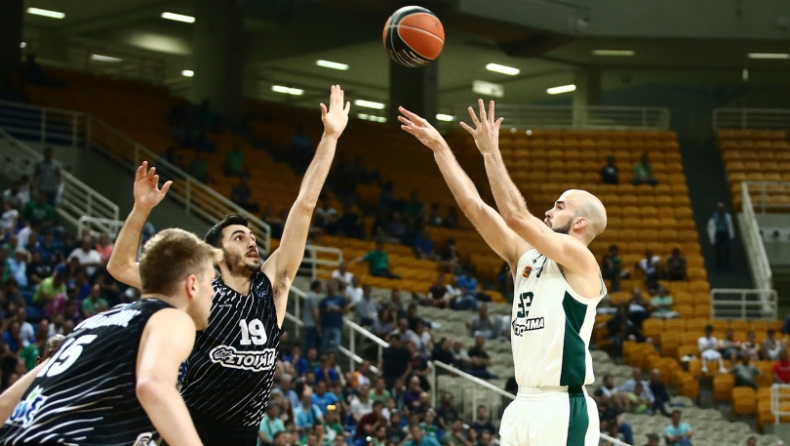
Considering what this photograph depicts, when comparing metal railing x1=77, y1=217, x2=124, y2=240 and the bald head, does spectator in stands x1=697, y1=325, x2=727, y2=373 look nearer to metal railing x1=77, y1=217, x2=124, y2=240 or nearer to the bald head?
metal railing x1=77, y1=217, x2=124, y2=240

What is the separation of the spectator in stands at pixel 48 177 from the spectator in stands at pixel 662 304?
1168 centimetres

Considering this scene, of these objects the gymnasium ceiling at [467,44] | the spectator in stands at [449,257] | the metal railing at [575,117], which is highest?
the gymnasium ceiling at [467,44]

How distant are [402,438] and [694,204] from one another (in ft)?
48.1

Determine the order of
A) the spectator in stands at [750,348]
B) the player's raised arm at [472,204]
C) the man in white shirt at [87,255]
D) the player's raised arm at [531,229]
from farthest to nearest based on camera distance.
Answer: the spectator in stands at [750,348], the man in white shirt at [87,255], the player's raised arm at [472,204], the player's raised arm at [531,229]

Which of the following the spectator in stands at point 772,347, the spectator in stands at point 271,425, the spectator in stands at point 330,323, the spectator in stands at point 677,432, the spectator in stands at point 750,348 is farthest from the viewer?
the spectator in stands at point 772,347

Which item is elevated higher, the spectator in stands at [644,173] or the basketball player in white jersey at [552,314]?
the spectator in stands at [644,173]

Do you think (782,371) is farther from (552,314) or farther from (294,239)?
(294,239)

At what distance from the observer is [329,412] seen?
48.2 ft

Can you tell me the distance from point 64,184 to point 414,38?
43.3ft

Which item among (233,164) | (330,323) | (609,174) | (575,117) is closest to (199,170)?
(233,164)

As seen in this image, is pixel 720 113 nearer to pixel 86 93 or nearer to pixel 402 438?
pixel 86 93

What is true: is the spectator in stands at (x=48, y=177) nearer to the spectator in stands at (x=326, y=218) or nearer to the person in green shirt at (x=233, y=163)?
the person in green shirt at (x=233, y=163)

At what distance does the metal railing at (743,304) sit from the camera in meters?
22.9

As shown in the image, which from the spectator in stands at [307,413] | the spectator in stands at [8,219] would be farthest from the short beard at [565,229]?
the spectator in stands at [8,219]
